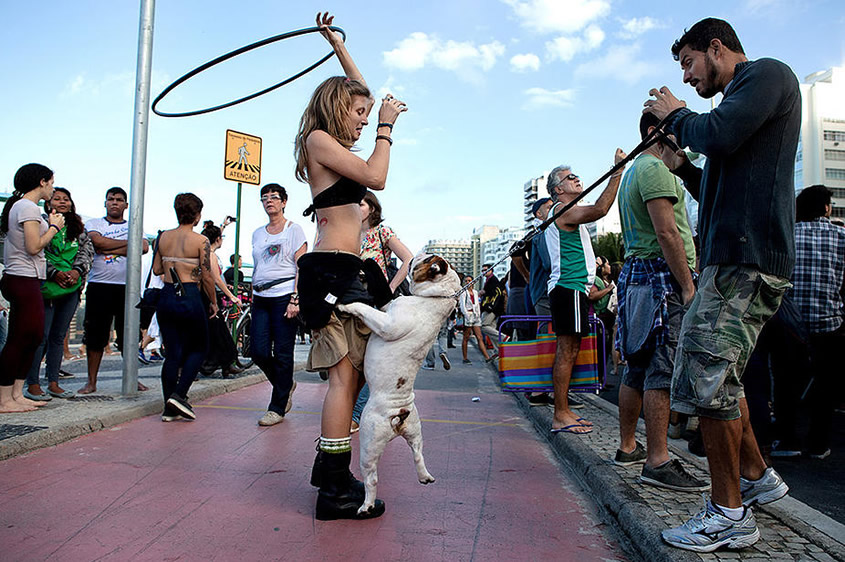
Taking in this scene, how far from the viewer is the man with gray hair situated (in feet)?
15.8

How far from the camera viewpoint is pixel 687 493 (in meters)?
3.20

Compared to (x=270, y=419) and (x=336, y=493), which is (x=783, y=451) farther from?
(x=270, y=419)

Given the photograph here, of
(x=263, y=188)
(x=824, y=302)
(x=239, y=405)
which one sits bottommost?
(x=239, y=405)

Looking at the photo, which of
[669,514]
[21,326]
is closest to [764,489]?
[669,514]

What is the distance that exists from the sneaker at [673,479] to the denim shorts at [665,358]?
43 cm

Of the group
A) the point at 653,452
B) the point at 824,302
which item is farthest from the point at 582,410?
the point at 653,452

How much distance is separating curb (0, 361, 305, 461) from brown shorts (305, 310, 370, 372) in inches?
89.6

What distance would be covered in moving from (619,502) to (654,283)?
1263 mm

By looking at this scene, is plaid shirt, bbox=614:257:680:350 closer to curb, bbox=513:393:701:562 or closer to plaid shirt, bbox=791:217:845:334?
curb, bbox=513:393:701:562

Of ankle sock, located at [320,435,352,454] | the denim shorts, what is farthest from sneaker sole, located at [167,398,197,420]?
the denim shorts

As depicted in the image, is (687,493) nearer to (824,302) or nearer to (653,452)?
(653,452)

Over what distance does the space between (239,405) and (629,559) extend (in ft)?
15.0

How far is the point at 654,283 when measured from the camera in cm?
359

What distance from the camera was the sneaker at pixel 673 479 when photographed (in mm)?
3244
